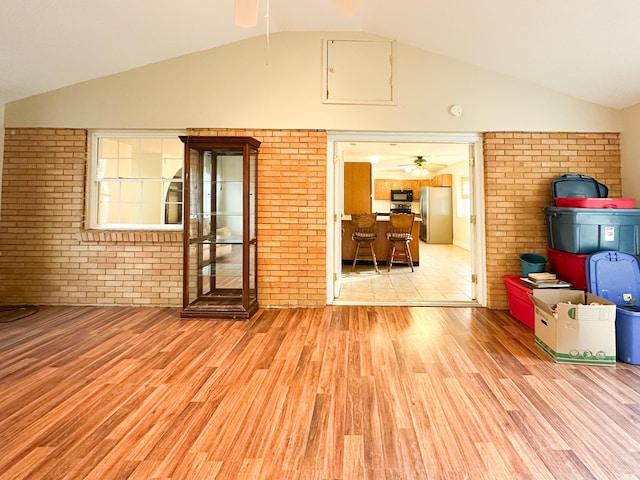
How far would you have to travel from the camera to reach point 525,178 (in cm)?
365

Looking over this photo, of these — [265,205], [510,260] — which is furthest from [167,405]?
[510,260]

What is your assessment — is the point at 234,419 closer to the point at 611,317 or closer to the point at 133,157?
the point at 611,317

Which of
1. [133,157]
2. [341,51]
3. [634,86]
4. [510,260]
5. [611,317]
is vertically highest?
[341,51]

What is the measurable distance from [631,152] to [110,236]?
5802 millimetres

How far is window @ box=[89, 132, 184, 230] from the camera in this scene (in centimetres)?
392

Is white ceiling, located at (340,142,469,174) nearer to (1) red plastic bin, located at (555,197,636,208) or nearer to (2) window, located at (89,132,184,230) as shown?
(2) window, located at (89,132,184,230)

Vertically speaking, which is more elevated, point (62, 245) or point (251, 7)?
point (251, 7)

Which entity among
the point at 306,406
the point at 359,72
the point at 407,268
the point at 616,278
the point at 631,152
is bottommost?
the point at 306,406

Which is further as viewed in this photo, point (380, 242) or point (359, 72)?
point (380, 242)

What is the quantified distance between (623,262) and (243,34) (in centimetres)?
430

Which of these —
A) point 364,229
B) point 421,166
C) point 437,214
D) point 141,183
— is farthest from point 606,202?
point 437,214

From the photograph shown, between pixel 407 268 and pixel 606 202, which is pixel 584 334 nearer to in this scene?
pixel 606 202

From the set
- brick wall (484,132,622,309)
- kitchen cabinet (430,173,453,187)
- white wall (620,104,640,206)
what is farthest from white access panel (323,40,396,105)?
kitchen cabinet (430,173,453,187)

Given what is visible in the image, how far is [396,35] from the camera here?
3.57 meters
